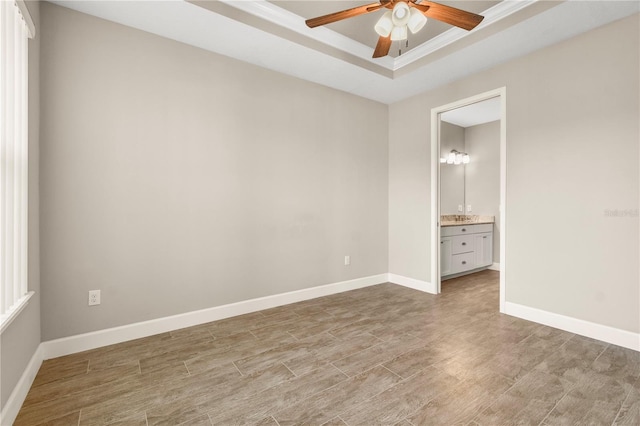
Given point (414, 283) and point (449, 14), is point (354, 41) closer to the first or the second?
point (449, 14)

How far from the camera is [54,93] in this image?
88.2 inches

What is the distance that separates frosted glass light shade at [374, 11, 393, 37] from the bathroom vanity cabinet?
3.01m

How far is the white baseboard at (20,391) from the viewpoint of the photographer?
149 centimetres

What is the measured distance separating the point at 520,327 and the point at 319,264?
2.17 m

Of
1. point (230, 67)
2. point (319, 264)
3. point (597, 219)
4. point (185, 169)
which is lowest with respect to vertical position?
point (319, 264)

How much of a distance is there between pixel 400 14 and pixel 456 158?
4.22 m

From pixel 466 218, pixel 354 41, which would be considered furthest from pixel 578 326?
pixel 354 41

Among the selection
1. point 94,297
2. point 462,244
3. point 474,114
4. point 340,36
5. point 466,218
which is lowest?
point 94,297

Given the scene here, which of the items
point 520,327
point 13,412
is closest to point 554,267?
point 520,327

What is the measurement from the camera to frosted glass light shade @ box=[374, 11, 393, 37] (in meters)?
2.11

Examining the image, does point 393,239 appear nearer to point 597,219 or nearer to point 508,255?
point 508,255

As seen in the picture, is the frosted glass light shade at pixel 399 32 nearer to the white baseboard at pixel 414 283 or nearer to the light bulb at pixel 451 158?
the white baseboard at pixel 414 283

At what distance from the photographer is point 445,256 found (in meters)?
4.48

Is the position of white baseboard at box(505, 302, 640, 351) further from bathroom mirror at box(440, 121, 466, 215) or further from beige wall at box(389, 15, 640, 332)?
bathroom mirror at box(440, 121, 466, 215)
